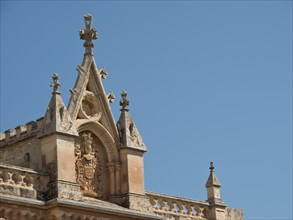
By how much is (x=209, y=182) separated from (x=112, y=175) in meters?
A: 5.24

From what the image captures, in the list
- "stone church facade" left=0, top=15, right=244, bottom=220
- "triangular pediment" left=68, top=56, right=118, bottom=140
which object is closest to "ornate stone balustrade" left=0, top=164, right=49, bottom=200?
"stone church facade" left=0, top=15, right=244, bottom=220

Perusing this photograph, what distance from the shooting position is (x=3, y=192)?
3019 cm

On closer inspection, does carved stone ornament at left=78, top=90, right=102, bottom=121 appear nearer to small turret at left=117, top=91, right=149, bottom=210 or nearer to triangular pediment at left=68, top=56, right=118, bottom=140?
triangular pediment at left=68, top=56, right=118, bottom=140

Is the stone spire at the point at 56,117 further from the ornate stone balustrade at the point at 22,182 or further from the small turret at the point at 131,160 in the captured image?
the small turret at the point at 131,160

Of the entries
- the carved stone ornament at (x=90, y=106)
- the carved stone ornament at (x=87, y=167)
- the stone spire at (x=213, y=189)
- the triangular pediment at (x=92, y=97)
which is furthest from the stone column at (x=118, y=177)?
the stone spire at (x=213, y=189)

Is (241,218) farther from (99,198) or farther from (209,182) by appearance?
(99,198)

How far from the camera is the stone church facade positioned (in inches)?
1223

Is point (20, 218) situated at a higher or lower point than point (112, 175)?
lower

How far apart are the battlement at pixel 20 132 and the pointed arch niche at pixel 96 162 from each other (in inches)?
55.5

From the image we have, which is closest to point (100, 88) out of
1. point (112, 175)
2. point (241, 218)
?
point (112, 175)

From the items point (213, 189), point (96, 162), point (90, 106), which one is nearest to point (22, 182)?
point (96, 162)

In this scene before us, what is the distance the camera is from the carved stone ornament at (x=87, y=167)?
33406 millimetres

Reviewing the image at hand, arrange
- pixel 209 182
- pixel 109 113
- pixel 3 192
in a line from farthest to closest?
1. pixel 209 182
2. pixel 109 113
3. pixel 3 192

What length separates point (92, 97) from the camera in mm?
34719
